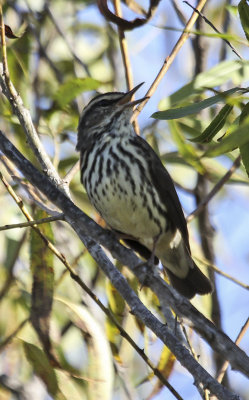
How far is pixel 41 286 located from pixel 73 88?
4.16 ft

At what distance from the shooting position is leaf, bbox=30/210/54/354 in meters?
3.85

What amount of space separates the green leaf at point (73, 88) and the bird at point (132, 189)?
0.27 metres

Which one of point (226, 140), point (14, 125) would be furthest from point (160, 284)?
point (14, 125)

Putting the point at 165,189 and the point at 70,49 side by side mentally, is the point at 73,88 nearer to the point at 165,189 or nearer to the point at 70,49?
the point at 165,189

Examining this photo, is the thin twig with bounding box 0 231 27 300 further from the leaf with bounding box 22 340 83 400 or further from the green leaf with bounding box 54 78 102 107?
the green leaf with bounding box 54 78 102 107

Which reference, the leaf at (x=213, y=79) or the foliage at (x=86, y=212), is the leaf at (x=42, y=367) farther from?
the leaf at (x=213, y=79)

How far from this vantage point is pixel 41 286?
3.90m

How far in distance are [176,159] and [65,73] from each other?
194 centimetres

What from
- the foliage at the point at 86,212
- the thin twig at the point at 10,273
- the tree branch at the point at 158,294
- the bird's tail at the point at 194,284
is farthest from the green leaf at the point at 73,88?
the tree branch at the point at 158,294

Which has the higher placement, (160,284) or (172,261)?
(172,261)

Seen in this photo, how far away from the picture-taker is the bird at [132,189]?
169 inches

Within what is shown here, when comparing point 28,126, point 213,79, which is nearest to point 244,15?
point 213,79

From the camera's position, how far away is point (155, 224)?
14.9ft

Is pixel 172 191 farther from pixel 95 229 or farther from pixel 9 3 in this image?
pixel 9 3
